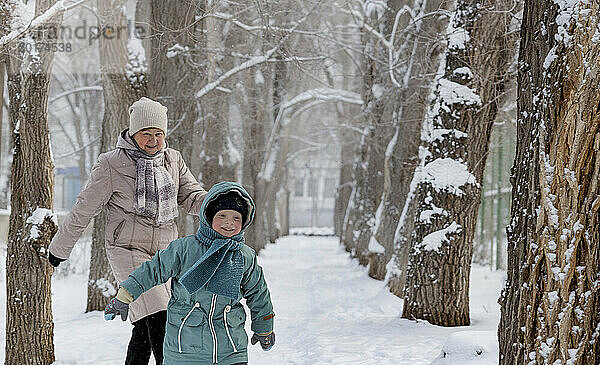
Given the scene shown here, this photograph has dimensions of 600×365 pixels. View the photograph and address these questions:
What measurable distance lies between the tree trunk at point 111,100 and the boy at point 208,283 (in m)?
5.61

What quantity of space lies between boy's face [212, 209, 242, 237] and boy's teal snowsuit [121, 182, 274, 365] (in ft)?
0.09

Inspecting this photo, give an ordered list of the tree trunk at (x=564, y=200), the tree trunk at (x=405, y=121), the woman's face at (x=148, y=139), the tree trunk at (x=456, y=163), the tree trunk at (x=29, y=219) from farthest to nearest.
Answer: the tree trunk at (x=405, y=121), the tree trunk at (x=456, y=163), the tree trunk at (x=29, y=219), the woman's face at (x=148, y=139), the tree trunk at (x=564, y=200)

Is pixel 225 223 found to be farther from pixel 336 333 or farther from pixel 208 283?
pixel 336 333

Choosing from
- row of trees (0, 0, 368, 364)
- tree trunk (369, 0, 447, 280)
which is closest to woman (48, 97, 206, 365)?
row of trees (0, 0, 368, 364)

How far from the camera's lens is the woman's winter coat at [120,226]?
14.3 ft

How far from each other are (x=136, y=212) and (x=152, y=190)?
0.55 ft

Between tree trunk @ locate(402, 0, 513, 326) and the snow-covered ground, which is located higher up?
tree trunk @ locate(402, 0, 513, 326)

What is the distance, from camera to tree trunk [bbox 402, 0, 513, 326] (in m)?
7.86

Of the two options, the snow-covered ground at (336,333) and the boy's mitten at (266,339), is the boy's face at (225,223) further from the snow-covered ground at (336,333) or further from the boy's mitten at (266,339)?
the snow-covered ground at (336,333)

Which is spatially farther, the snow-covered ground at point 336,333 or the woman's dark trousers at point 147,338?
the snow-covered ground at point 336,333

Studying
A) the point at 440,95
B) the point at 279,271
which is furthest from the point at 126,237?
the point at 279,271

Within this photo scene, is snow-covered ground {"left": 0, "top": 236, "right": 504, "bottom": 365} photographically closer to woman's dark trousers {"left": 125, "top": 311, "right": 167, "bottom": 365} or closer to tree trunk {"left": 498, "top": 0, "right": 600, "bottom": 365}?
tree trunk {"left": 498, "top": 0, "right": 600, "bottom": 365}

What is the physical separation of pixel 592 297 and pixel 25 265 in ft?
13.3

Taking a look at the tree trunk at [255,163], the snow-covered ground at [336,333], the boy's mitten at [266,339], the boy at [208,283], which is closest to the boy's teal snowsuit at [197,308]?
the boy at [208,283]
